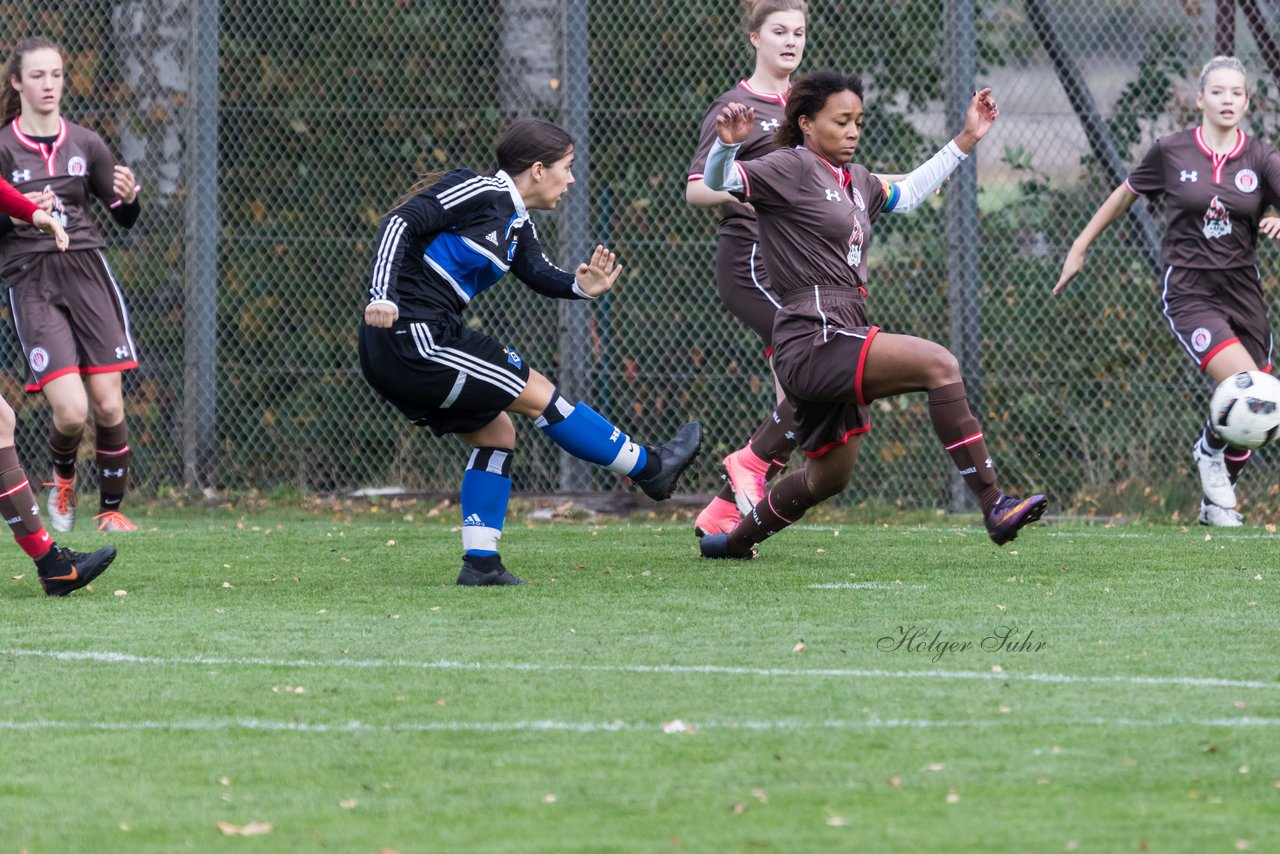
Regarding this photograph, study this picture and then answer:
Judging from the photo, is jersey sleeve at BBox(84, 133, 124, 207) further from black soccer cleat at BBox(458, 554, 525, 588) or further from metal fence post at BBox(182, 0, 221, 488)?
black soccer cleat at BBox(458, 554, 525, 588)

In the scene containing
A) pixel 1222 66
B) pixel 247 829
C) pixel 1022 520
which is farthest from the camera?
pixel 1222 66

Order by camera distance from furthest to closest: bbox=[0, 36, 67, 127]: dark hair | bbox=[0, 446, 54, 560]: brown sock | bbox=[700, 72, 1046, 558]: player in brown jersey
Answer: bbox=[0, 36, 67, 127]: dark hair → bbox=[0, 446, 54, 560]: brown sock → bbox=[700, 72, 1046, 558]: player in brown jersey

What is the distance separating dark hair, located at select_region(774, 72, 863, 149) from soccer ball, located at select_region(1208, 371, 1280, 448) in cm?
228

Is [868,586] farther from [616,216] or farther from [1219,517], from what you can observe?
[616,216]

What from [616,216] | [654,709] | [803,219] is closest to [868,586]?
[803,219]

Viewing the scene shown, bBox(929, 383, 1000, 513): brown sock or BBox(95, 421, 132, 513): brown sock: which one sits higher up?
BBox(929, 383, 1000, 513): brown sock

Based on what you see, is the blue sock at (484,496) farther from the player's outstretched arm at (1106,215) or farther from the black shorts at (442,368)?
the player's outstretched arm at (1106,215)

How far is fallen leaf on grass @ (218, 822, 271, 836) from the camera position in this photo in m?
3.36

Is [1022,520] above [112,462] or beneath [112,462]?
above

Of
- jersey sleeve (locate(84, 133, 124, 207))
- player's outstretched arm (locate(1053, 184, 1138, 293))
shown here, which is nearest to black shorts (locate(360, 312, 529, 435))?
jersey sleeve (locate(84, 133, 124, 207))

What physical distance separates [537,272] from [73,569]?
1967 mm

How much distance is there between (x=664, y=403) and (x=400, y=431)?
1648mm

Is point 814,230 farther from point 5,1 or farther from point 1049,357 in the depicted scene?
point 5,1

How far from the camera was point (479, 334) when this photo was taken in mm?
6621
